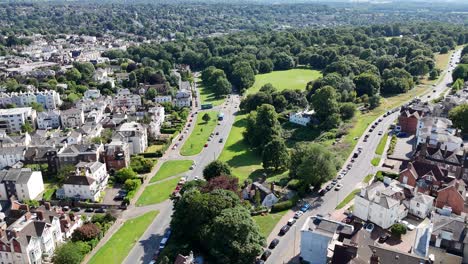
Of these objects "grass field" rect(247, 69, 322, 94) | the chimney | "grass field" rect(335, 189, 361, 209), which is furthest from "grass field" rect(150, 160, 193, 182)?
"grass field" rect(247, 69, 322, 94)

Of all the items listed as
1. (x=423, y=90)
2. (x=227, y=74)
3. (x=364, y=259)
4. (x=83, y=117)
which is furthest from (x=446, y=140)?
(x=227, y=74)

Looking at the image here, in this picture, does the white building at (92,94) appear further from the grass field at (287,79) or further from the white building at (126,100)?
the grass field at (287,79)

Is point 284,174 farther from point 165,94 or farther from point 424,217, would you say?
point 165,94

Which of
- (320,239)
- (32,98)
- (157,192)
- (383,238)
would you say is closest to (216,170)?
(157,192)

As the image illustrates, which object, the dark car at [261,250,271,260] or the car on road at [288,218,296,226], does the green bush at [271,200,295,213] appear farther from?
the dark car at [261,250,271,260]

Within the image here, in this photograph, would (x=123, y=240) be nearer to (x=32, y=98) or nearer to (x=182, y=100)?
(x=182, y=100)

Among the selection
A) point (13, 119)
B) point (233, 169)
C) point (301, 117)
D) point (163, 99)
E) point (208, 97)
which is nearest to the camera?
point (233, 169)

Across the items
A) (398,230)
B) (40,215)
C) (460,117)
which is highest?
(460,117)
